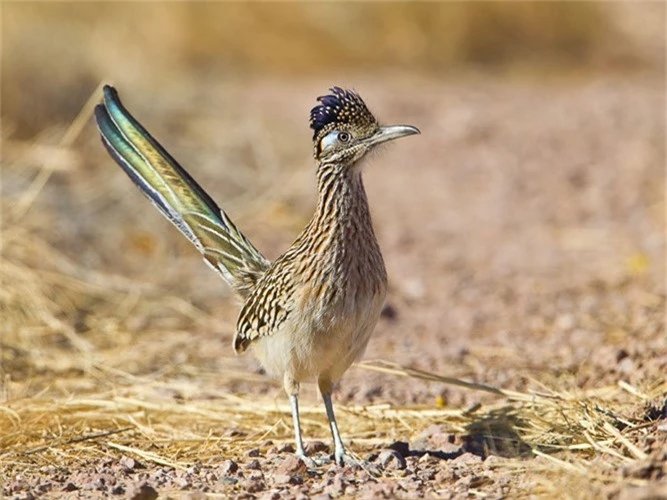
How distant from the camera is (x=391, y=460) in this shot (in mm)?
4738

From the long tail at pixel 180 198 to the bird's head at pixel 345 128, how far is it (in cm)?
86

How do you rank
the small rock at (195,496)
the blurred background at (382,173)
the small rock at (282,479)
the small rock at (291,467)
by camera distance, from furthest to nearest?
the blurred background at (382,173) < the small rock at (291,467) < the small rock at (282,479) < the small rock at (195,496)

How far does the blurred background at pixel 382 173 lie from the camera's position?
693 cm

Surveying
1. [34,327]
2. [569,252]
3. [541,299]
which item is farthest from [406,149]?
[34,327]

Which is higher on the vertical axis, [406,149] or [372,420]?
[406,149]

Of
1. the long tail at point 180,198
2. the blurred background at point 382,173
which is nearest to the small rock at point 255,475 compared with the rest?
the long tail at point 180,198

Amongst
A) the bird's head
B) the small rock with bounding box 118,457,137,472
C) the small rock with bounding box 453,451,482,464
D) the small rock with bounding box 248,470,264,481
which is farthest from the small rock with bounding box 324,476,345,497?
the bird's head

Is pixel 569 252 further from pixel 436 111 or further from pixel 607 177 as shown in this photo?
pixel 436 111

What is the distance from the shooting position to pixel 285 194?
32.0 feet

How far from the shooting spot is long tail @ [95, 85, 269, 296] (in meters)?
5.52

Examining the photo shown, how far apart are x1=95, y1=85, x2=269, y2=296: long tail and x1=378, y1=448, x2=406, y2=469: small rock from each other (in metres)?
1.06

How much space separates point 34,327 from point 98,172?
3076mm

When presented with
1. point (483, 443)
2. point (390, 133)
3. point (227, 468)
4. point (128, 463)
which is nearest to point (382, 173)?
point (483, 443)

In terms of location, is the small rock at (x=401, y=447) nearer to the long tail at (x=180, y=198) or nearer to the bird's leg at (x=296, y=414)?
the bird's leg at (x=296, y=414)
